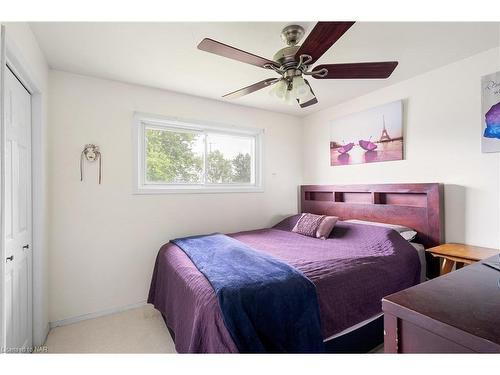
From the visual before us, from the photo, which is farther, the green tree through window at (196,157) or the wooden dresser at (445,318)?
the green tree through window at (196,157)

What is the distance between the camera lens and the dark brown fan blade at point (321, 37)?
46.8 inches

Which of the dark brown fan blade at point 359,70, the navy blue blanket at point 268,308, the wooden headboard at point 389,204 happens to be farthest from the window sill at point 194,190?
the dark brown fan blade at point 359,70

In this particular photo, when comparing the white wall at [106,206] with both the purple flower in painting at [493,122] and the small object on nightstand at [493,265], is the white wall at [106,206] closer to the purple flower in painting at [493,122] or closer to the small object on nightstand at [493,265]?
the small object on nightstand at [493,265]

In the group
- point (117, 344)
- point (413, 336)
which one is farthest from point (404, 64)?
point (117, 344)

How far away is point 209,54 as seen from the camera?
2.03m

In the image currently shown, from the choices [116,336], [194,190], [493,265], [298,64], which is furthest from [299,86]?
[116,336]

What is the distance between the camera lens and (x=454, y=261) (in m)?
1.98

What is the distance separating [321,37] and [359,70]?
0.47m

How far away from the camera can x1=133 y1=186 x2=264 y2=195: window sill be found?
8.89 ft

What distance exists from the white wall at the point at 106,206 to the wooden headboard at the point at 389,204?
1.54 meters

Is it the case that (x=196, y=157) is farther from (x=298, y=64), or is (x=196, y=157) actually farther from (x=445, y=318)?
(x=445, y=318)

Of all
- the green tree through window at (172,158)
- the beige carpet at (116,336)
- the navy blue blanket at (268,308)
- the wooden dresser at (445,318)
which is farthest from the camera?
the green tree through window at (172,158)

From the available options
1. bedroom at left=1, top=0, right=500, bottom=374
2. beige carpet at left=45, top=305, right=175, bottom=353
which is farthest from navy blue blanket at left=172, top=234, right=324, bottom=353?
beige carpet at left=45, top=305, right=175, bottom=353
